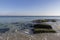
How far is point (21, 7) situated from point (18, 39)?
254cm

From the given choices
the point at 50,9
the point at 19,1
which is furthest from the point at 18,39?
the point at 50,9

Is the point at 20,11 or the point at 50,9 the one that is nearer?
the point at 50,9

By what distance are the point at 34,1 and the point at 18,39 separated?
2.38 metres

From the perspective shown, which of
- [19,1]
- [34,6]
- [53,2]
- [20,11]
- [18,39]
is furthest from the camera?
[20,11]

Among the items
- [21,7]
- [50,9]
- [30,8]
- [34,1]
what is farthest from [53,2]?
[21,7]

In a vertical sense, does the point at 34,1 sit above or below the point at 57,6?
above

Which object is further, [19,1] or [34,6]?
[34,6]

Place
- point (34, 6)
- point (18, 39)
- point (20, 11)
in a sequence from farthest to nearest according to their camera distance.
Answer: point (20, 11) < point (34, 6) < point (18, 39)

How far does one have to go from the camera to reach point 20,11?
541cm

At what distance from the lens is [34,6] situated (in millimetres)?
5039

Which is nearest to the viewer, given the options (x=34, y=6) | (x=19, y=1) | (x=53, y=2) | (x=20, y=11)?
(x=53, y=2)

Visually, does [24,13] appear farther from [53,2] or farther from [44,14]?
[53,2]

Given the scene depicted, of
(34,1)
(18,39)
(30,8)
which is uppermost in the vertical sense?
(34,1)

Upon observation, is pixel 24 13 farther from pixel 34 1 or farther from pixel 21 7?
pixel 34 1
